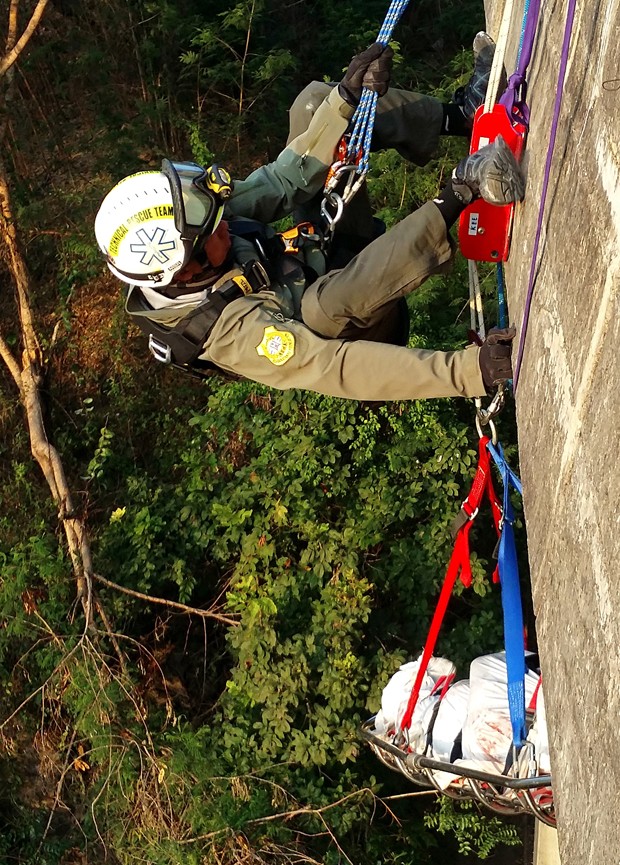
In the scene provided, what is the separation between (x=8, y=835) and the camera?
681 cm

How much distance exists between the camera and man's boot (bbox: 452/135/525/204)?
7.52ft

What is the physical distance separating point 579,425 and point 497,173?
2.98 ft

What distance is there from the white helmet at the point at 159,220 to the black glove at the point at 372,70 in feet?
2.13

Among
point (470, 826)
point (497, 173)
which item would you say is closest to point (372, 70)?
point (497, 173)

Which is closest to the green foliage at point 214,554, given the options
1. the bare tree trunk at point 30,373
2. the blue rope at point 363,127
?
the bare tree trunk at point 30,373

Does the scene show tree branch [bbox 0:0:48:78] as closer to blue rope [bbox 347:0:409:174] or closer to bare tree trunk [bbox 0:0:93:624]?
bare tree trunk [bbox 0:0:93:624]

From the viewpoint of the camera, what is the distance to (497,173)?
229 cm

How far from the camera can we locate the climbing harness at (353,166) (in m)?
3.43

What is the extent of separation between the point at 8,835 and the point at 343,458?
12.2 feet

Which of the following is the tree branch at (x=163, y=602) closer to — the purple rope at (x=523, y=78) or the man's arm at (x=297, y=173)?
the man's arm at (x=297, y=173)

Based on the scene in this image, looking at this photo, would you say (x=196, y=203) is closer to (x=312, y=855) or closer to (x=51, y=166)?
(x=312, y=855)

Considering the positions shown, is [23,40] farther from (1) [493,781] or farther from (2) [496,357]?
(1) [493,781]

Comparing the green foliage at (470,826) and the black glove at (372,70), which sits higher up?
the black glove at (372,70)

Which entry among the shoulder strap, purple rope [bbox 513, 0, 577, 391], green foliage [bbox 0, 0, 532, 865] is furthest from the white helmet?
green foliage [bbox 0, 0, 532, 865]
